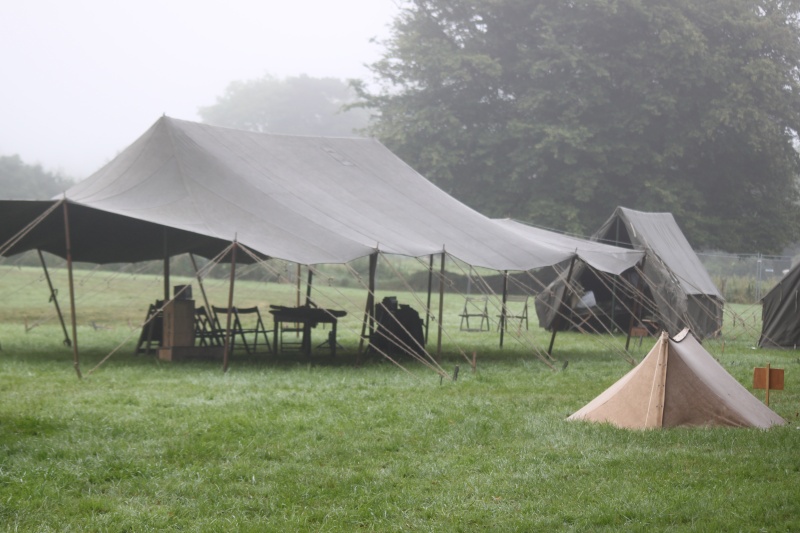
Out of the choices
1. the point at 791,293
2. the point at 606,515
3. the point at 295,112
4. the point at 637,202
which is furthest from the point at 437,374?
the point at 295,112

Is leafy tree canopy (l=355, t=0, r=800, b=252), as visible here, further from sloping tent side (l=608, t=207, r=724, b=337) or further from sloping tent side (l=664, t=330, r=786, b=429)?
sloping tent side (l=664, t=330, r=786, b=429)

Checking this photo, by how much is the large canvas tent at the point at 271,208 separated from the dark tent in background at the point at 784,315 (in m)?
3.39

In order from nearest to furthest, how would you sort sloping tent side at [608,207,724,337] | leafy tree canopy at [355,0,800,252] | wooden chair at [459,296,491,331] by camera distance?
wooden chair at [459,296,491,331], sloping tent side at [608,207,724,337], leafy tree canopy at [355,0,800,252]

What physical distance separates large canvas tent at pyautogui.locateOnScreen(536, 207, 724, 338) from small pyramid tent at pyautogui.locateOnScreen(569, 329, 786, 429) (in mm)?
9449

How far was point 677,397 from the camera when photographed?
7281 millimetres

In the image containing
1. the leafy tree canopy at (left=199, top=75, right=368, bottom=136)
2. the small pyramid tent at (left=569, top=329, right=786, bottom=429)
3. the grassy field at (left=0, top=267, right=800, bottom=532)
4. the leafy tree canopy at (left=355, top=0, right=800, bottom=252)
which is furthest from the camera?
the leafy tree canopy at (left=199, top=75, right=368, bottom=136)

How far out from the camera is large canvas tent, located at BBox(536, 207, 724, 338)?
1745 cm

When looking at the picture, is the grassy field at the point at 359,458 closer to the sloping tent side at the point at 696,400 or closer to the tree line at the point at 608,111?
the sloping tent side at the point at 696,400

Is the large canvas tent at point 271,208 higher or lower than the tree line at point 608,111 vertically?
lower

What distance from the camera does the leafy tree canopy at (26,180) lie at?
47.0 m

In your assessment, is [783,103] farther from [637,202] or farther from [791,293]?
[791,293]

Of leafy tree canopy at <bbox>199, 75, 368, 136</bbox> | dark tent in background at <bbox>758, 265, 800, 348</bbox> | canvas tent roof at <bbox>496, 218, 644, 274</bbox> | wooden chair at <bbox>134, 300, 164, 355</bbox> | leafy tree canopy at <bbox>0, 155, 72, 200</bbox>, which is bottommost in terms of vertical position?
wooden chair at <bbox>134, 300, 164, 355</bbox>

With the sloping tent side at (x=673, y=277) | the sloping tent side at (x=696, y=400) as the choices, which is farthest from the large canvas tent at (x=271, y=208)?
the sloping tent side at (x=696, y=400)

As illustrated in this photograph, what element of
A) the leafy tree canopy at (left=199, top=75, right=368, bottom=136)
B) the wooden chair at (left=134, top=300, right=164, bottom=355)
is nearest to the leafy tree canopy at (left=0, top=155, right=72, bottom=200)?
the leafy tree canopy at (left=199, top=75, right=368, bottom=136)
